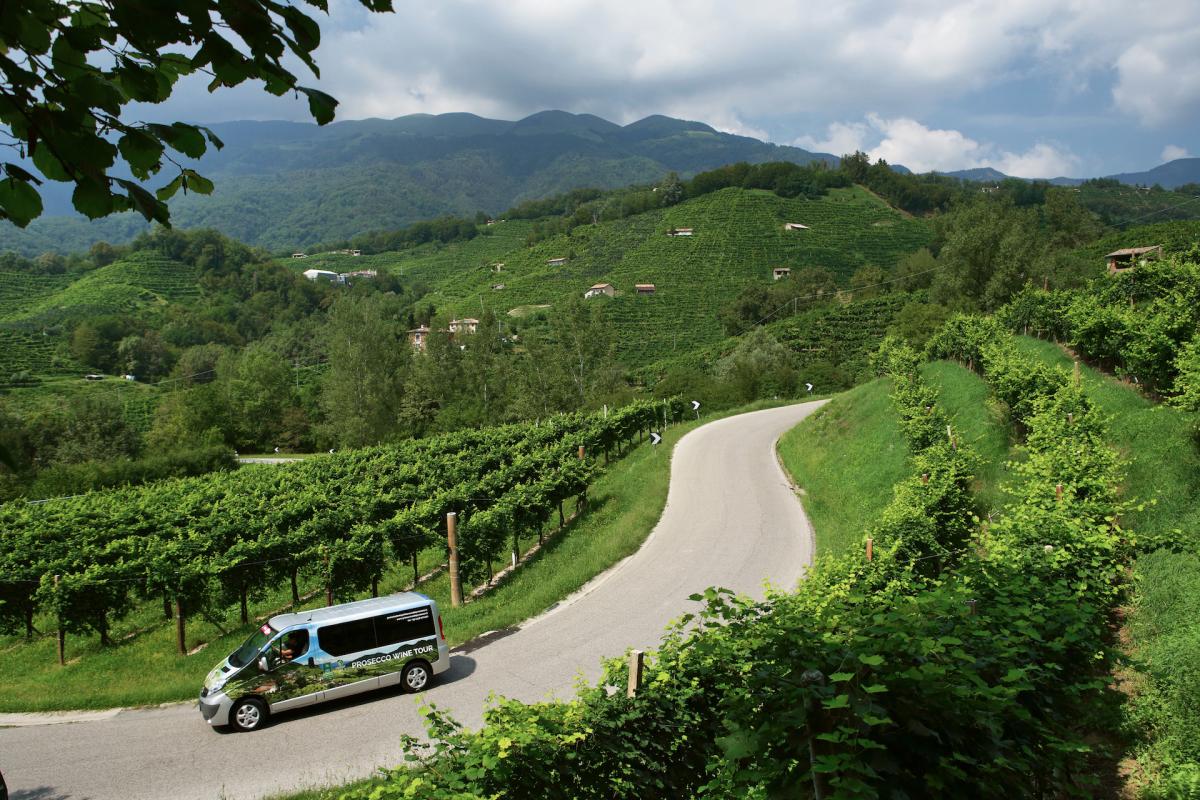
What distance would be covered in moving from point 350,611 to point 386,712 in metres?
1.84

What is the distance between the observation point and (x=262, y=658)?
1094cm

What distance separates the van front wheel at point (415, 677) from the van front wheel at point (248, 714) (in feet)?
7.38

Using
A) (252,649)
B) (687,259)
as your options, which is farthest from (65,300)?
(252,649)

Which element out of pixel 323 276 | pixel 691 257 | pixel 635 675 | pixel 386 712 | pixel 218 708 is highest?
pixel 323 276

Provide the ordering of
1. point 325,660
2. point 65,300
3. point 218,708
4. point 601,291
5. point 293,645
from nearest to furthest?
1. point 218,708
2. point 293,645
3. point 325,660
4. point 601,291
5. point 65,300

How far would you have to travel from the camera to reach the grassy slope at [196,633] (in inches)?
511

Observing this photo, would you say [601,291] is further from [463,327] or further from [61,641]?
[61,641]

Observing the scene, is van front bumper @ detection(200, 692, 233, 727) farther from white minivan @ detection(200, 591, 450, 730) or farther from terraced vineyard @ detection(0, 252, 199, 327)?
terraced vineyard @ detection(0, 252, 199, 327)

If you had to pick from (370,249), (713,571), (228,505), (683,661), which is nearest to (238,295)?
(370,249)

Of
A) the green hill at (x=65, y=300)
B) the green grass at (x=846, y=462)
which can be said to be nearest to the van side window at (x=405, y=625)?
the green grass at (x=846, y=462)

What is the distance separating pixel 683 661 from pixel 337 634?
815 centimetres

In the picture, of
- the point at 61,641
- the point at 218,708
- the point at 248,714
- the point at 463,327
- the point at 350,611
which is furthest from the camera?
the point at 463,327

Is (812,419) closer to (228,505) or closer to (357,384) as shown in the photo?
(228,505)

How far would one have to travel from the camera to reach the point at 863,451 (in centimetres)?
2139
